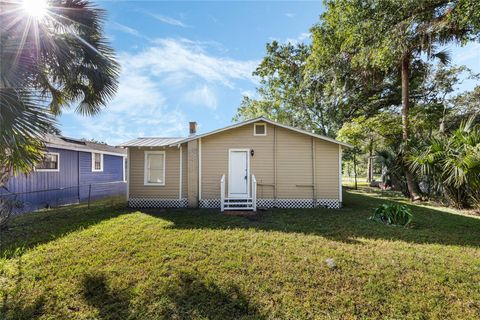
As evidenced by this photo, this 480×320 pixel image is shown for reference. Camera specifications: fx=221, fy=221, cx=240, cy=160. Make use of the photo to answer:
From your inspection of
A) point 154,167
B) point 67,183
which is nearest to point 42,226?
point 154,167

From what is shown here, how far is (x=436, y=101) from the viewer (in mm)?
15297

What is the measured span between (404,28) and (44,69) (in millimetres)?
12089

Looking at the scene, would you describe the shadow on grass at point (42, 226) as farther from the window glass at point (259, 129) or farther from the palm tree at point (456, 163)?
the palm tree at point (456, 163)

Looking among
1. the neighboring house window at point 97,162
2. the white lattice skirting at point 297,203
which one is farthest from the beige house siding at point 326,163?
the neighboring house window at point 97,162

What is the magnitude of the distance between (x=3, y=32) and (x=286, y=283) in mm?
5931

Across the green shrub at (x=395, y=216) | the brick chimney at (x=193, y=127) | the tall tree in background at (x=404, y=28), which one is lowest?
the green shrub at (x=395, y=216)

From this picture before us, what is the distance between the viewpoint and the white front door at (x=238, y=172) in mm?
8797

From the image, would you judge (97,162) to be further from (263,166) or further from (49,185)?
(263,166)

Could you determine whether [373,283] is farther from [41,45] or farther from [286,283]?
[41,45]

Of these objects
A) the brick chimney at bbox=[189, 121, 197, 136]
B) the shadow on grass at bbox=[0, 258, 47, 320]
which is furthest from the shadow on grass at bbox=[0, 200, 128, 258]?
the brick chimney at bbox=[189, 121, 197, 136]

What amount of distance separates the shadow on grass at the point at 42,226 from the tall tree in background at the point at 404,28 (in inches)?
489

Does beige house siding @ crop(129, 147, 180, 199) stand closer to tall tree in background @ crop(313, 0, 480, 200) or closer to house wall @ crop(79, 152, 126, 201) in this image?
house wall @ crop(79, 152, 126, 201)

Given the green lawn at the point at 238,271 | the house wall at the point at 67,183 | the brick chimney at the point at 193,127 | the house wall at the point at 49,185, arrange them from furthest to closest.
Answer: the brick chimney at the point at 193,127 < the house wall at the point at 67,183 < the house wall at the point at 49,185 < the green lawn at the point at 238,271

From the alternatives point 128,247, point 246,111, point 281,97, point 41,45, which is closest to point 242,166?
point 128,247
